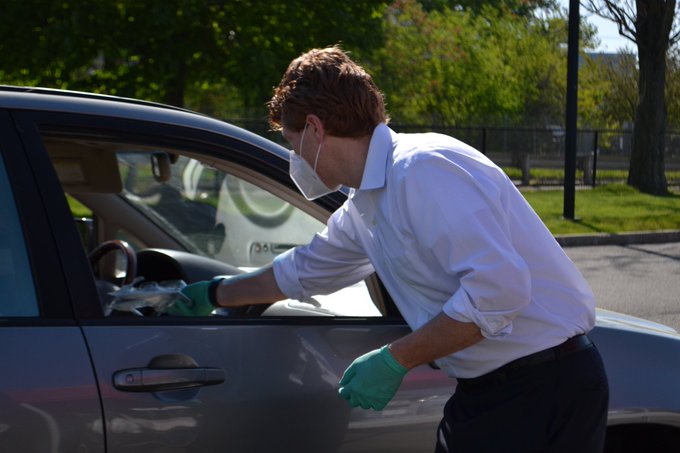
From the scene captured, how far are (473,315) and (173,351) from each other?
2.42ft

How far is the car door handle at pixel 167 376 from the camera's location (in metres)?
2.45

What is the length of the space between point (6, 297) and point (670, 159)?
25096mm

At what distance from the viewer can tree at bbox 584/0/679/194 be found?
64.7ft

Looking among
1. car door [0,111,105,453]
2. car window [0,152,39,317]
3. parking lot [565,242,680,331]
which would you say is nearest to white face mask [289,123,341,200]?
car door [0,111,105,453]

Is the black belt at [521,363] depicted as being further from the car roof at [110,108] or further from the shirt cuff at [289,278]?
the car roof at [110,108]

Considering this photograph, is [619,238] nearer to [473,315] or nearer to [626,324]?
[626,324]

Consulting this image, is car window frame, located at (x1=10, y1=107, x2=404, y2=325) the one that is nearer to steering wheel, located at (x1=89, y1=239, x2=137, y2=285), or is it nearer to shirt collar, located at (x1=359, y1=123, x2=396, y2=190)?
shirt collar, located at (x1=359, y1=123, x2=396, y2=190)

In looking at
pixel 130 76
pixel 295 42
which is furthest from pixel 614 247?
pixel 130 76

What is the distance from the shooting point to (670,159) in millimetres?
25938

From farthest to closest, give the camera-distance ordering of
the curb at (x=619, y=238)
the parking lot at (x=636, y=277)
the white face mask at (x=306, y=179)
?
the curb at (x=619, y=238) → the parking lot at (x=636, y=277) → the white face mask at (x=306, y=179)

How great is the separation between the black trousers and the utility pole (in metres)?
13.3

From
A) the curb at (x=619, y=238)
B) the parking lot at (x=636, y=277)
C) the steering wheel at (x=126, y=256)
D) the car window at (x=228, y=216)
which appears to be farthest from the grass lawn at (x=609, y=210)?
the steering wheel at (x=126, y=256)

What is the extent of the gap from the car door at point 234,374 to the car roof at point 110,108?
0.08ft

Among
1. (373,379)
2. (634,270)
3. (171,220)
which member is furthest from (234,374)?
(634,270)
